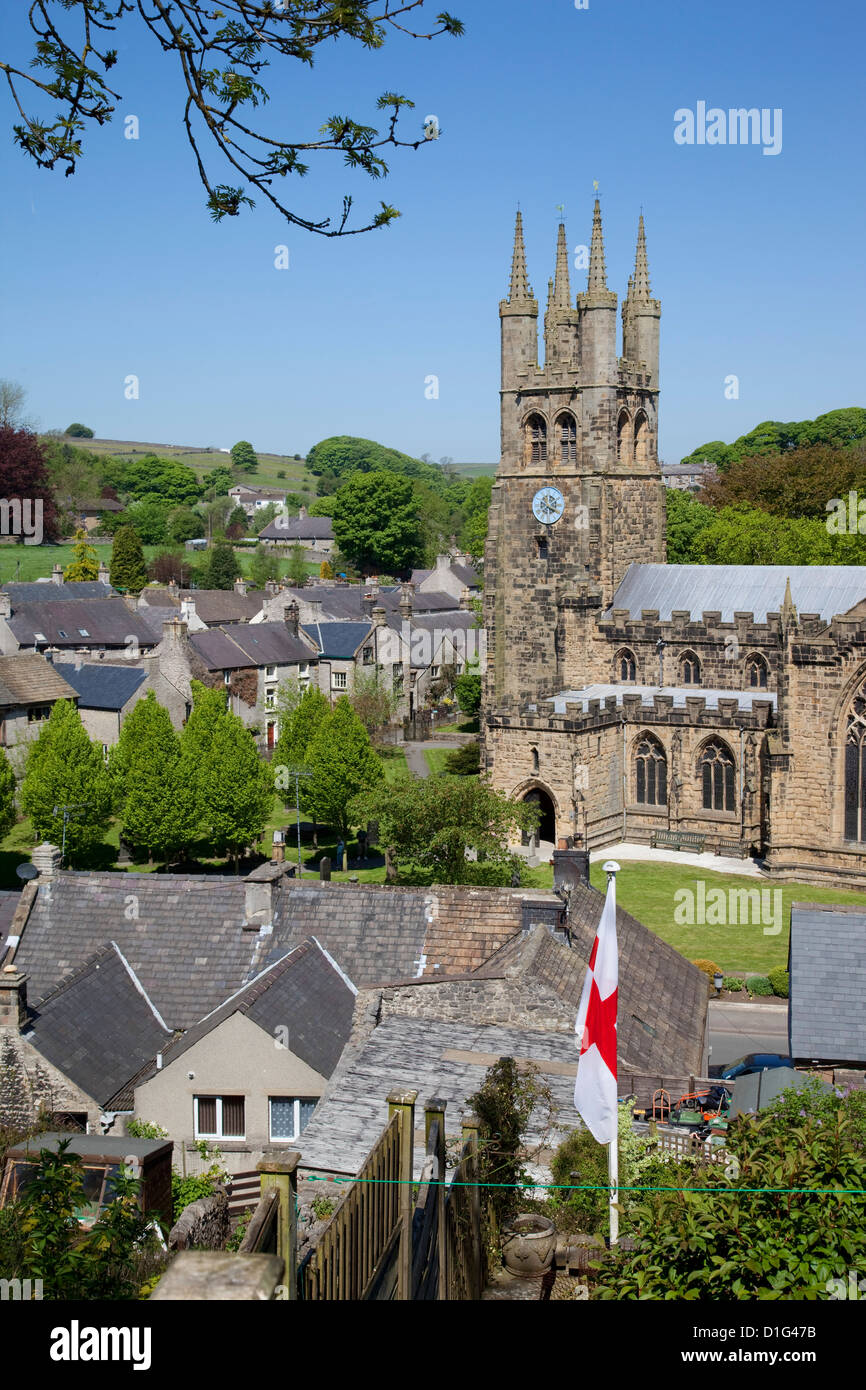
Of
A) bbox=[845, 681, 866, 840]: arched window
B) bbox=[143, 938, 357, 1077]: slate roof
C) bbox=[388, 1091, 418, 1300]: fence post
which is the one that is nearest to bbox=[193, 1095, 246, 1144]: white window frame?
bbox=[143, 938, 357, 1077]: slate roof

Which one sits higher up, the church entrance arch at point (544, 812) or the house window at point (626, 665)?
the house window at point (626, 665)

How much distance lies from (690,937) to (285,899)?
15993 millimetres

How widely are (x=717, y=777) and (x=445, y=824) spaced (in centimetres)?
1267

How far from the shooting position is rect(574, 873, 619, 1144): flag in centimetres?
1110

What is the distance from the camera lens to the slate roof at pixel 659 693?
46.2 meters

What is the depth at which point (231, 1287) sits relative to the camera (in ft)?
16.4

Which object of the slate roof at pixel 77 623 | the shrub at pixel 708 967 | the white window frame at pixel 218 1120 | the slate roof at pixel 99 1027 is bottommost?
the shrub at pixel 708 967

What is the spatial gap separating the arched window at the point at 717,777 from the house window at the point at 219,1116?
95.6ft

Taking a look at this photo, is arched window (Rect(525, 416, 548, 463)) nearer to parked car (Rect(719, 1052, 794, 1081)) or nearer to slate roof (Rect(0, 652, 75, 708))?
slate roof (Rect(0, 652, 75, 708))

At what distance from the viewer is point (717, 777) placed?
46125 millimetres

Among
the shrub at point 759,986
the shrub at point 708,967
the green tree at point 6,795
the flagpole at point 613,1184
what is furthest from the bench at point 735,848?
the flagpole at point 613,1184

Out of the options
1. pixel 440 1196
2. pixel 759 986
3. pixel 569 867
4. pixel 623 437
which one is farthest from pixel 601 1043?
pixel 623 437

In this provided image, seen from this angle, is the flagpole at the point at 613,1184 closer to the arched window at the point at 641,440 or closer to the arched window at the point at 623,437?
the arched window at the point at 623,437

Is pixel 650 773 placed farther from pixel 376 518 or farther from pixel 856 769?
pixel 376 518
